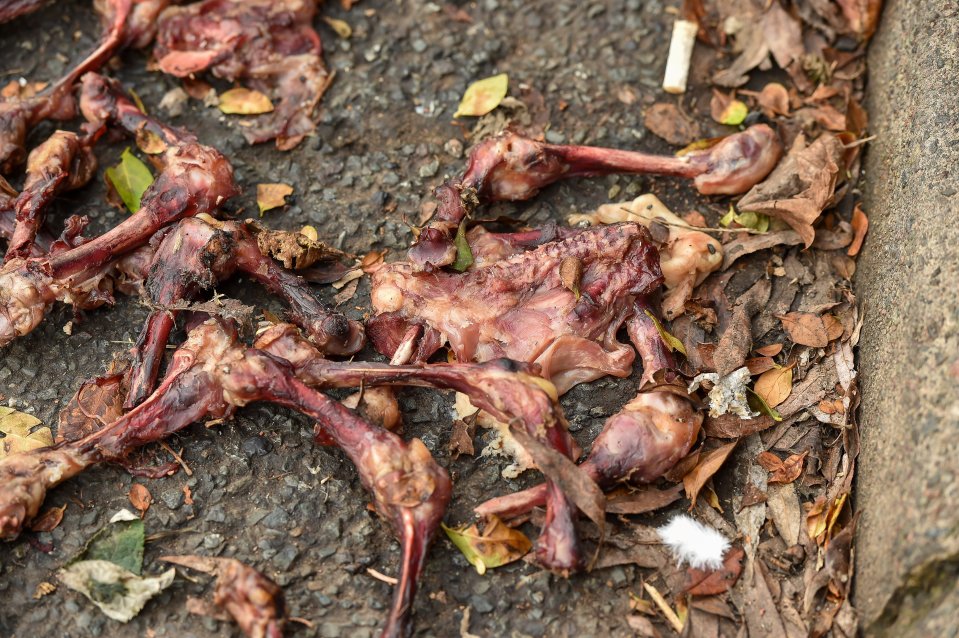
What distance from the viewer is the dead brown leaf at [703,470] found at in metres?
3.04

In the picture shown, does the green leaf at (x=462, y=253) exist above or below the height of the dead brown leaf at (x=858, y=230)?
above

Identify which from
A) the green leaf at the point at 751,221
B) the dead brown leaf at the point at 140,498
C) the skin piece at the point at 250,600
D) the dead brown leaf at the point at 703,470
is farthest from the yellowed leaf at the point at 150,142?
the dead brown leaf at the point at 703,470

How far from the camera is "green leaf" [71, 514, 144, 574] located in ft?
9.29

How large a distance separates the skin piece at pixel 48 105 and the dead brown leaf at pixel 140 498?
5.33ft

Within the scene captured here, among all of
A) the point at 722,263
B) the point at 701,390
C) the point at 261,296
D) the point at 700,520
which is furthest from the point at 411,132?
the point at 700,520

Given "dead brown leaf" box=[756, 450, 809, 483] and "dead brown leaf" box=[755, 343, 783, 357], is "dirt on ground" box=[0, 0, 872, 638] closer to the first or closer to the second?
"dead brown leaf" box=[756, 450, 809, 483]

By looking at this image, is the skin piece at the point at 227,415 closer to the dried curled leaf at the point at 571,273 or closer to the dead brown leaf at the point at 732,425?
the dried curled leaf at the point at 571,273

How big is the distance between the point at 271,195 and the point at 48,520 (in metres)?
1.57

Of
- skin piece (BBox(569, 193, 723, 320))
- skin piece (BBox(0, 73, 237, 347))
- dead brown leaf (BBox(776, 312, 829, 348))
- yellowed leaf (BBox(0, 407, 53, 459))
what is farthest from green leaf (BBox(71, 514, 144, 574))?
dead brown leaf (BBox(776, 312, 829, 348))

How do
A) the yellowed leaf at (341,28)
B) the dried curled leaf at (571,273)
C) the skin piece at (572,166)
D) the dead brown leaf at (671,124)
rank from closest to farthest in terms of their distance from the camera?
the dried curled leaf at (571,273) < the skin piece at (572,166) < the dead brown leaf at (671,124) < the yellowed leaf at (341,28)

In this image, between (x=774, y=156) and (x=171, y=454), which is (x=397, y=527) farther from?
(x=774, y=156)

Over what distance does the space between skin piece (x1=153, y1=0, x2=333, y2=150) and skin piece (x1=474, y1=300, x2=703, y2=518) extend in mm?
2019

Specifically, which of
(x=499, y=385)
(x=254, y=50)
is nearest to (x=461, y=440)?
(x=499, y=385)

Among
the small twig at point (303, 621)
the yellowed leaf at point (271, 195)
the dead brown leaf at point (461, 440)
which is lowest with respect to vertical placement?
the small twig at point (303, 621)
